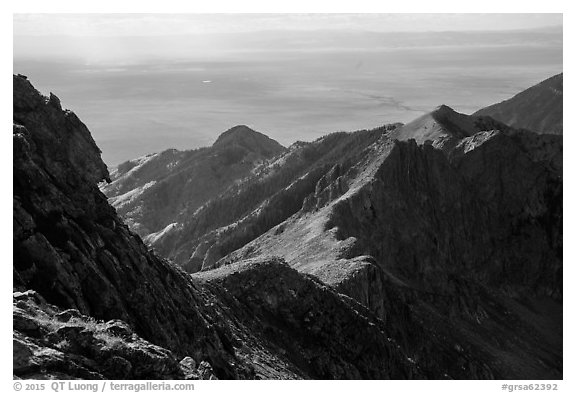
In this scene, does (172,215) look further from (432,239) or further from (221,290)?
(221,290)

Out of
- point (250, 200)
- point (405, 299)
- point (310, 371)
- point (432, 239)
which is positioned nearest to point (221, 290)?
point (310, 371)

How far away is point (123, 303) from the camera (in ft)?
109

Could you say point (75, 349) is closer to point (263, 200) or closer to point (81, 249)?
point (81, 249)

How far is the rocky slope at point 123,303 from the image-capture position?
86.2 feet

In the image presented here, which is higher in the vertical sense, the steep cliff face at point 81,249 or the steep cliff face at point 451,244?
the steep cliff face at point 81,249

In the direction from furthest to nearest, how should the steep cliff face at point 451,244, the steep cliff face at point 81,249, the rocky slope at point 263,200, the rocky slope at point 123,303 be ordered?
the rocky slope at point 263,200
the steep cliff face at point 451,244
the steep cliff face at point 81,249
the rocky slope at point 123,303

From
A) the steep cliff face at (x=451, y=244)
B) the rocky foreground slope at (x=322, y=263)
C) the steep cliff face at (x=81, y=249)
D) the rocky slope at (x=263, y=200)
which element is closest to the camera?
the steep cliff face at (x=81, y=249)

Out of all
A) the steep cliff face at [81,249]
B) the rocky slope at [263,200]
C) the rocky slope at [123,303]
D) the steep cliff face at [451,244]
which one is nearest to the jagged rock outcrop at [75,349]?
the rocky slope at [123,303]

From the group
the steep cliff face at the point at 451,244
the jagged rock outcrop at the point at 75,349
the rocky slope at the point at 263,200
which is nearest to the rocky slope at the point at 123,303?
the jagged rock outcrop at the point at 75,349

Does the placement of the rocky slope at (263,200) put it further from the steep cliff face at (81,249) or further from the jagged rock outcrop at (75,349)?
the jagged rock outcrop at (75,349)

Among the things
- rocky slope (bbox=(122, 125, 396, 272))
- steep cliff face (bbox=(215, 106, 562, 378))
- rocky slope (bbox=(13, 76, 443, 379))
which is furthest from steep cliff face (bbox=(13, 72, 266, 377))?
rocky slope (bbox=(122, 125, 396, 272))

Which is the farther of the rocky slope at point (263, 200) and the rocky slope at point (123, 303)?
the rocky slope at point (263, 200)

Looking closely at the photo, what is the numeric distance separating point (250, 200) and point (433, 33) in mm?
107972

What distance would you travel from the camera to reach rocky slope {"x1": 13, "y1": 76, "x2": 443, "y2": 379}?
26.3 m
